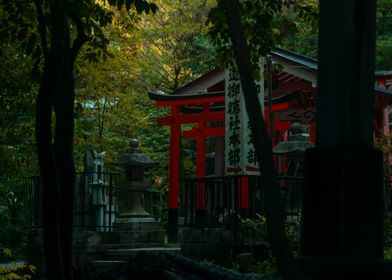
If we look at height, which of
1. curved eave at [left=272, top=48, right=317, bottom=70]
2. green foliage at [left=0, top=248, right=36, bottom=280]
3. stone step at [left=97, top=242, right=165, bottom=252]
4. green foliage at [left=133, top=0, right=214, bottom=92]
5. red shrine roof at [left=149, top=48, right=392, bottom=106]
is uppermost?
green foliage at [left=133, top=0, right=214, bottom=92]

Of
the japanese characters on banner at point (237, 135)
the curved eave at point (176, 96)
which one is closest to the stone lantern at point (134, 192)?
the curved eave at point (176, 96)

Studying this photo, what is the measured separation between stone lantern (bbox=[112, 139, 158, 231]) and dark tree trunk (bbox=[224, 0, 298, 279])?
48.3 ft

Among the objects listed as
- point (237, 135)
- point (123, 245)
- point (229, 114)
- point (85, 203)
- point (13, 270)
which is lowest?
point (13, 270)

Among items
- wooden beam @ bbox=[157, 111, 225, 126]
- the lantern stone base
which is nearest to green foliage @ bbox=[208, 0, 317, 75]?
the lantern stone base

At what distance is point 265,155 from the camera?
3680 mm

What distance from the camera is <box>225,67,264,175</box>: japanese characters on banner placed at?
1572cm

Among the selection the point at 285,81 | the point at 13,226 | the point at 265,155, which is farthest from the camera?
the point at 285,81

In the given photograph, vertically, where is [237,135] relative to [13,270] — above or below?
above

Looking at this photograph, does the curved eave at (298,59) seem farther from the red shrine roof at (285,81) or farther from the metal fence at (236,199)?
the metal fence at (236,199)

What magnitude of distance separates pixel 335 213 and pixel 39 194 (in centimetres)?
1376

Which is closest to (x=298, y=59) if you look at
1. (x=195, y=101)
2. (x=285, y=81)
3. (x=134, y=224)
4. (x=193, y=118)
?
(x=285, y=81)

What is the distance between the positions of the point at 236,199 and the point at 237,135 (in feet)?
5.13

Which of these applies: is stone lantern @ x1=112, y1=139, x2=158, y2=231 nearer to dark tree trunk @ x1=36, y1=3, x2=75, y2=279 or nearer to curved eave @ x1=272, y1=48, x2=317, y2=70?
curved eave @ x1=272, y1=48, x2=317, y2=70

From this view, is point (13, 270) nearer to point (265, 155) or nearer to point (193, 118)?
point (265, 155)
